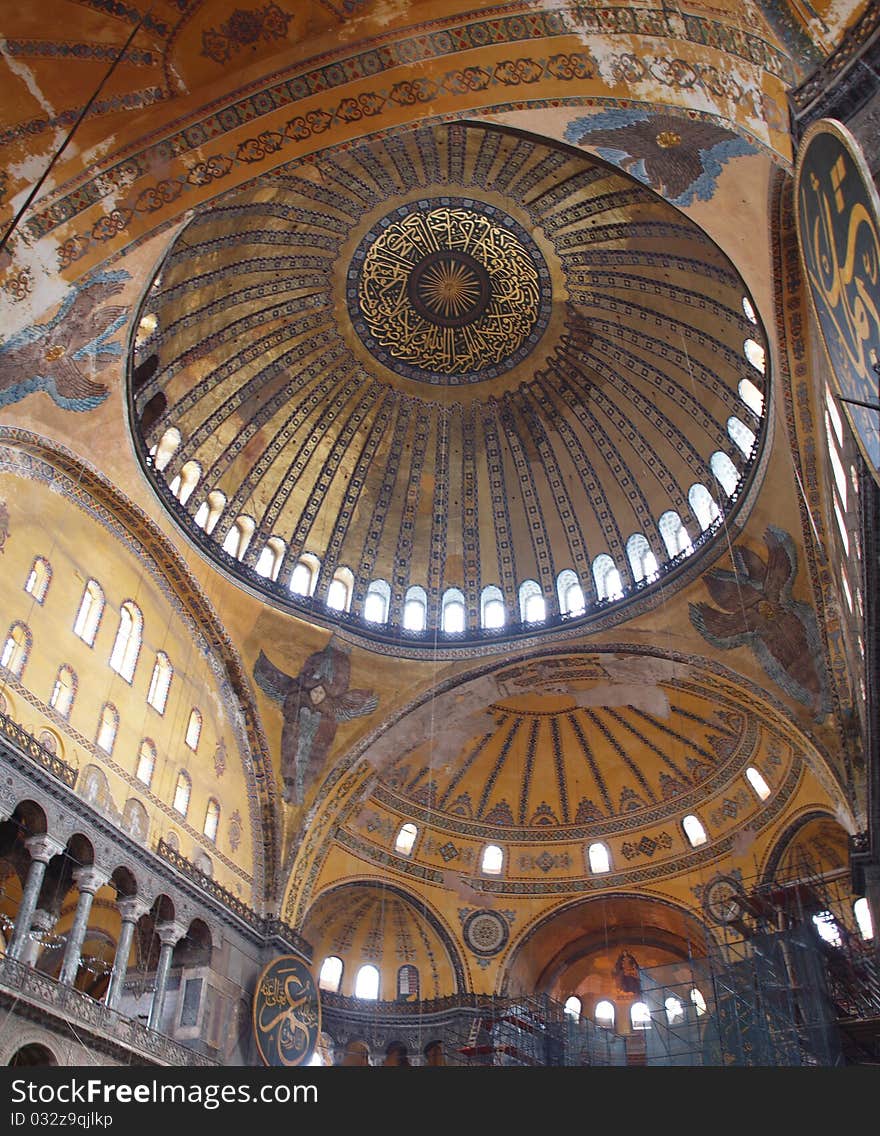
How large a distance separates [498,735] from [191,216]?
11.8 m

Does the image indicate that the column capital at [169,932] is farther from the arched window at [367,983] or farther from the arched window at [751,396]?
the arched window at [751,396]

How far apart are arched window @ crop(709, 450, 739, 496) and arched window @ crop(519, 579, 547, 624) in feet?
13.4

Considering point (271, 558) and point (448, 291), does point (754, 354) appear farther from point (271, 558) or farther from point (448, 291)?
point (271, 558)

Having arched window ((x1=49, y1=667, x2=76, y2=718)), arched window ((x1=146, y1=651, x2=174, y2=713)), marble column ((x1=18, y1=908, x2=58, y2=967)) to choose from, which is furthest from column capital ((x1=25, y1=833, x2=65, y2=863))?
arched window ((x1=146, y1=651, x2=174, y2=713))

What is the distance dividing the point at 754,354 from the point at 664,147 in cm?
434

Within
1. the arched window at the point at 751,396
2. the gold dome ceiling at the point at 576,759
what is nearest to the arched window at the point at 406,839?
the gold dome ceiling at the point at 576,759

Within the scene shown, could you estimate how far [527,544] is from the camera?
59.1ft

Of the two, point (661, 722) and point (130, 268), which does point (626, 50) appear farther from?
point (661, 722)

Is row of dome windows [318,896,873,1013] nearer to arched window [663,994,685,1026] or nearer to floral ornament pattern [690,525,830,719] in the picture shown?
arched window [663,994,685,1026]

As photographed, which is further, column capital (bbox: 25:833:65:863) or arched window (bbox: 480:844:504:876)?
arched window (bbox: 480:844:504:876)

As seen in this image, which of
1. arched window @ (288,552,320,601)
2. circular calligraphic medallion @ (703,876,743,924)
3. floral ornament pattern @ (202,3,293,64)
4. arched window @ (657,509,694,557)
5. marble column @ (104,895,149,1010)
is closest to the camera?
floral ornament pattern @ (202,3,293,64)

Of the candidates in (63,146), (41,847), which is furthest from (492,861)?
(63,146)

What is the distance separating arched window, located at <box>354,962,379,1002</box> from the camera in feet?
59.4

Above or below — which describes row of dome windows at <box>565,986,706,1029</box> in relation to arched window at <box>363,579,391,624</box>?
below
